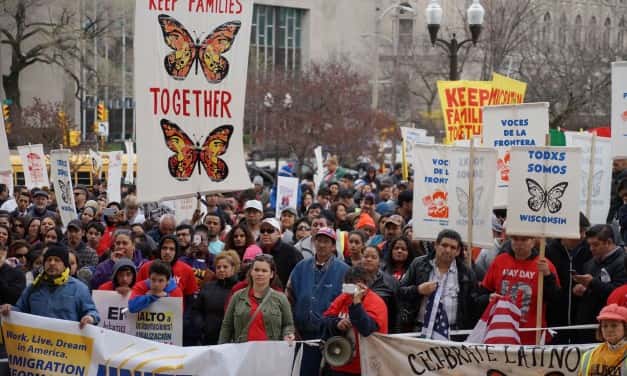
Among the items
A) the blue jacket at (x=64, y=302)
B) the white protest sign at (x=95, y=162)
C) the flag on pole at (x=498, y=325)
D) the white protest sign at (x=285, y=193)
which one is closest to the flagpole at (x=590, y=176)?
the flag on pole at (x=498, y=325)

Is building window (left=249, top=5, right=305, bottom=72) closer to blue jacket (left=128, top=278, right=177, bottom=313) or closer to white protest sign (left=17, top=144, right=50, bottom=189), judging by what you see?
white protest sign (left=17, top=144, right=50, bottom=189)

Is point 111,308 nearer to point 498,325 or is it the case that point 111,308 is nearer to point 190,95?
point 190,95

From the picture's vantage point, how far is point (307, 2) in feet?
256

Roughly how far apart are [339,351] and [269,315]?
0.61 m

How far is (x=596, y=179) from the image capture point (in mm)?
13609

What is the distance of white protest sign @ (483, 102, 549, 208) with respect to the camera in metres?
12.7

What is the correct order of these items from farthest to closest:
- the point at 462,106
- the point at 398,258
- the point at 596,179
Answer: the point at 462,106 < the point at 596,179 < the point at 398,258

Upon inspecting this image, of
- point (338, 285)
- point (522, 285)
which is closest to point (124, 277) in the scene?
point (338, 285)

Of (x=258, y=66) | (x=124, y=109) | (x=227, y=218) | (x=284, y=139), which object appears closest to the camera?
(x=227, y=218)

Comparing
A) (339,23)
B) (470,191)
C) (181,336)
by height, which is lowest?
(181,336)

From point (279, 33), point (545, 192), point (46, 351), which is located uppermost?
point (279, 33)

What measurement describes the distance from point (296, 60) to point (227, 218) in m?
60.8

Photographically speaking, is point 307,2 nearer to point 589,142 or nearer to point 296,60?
point 296,60

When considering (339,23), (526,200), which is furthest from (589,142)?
(339,23)
